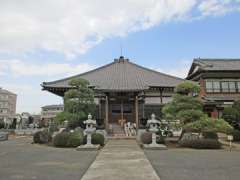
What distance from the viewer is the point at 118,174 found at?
312 inches

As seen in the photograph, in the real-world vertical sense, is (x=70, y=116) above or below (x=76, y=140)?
above

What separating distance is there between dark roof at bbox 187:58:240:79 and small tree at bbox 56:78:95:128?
730 inches

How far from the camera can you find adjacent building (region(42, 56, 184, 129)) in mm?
24984

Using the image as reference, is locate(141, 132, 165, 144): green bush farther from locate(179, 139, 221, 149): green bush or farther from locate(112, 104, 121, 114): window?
locate(112, 104, 121, 114): window

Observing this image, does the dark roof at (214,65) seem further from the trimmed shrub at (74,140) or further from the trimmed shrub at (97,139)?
the trimmed shrub at (74,140)

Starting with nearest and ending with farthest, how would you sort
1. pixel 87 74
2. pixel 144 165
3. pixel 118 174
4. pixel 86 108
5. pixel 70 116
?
pixel 118 174
pixel 144 165
pixel 70 116
pixel 86 108
pixel 87 74

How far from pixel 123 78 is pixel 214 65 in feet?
47.3

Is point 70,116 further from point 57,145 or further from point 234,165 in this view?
point 234,165

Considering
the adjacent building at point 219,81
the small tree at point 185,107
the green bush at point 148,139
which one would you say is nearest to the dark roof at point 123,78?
the small tree at point 185,107

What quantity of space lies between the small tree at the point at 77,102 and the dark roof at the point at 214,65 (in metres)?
18.5

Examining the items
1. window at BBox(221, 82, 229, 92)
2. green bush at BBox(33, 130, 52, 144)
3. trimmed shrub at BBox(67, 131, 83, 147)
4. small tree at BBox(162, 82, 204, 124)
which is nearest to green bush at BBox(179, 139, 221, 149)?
small tree at BBox(162, 82, 204, 124)

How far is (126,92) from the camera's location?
25.2 metres

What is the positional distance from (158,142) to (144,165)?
29.3 ft

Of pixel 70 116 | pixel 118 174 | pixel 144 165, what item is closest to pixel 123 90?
pixel 70 116
